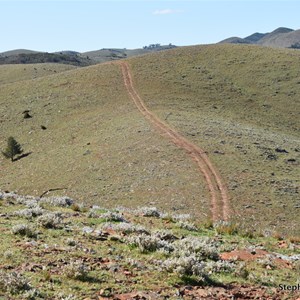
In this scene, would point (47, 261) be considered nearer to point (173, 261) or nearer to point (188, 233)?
point (173, 261)

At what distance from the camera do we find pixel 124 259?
31.6 ft

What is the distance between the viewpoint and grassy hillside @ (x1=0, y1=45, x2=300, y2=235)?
24.8m

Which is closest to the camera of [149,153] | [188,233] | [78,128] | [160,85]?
[188,233]

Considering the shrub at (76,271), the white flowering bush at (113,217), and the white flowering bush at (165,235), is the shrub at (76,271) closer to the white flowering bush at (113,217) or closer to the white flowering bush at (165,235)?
the white flowering bush at (165,235)

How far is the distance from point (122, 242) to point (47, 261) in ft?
7.99

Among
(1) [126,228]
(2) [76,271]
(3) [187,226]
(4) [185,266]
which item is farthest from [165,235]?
(2) [76,271]

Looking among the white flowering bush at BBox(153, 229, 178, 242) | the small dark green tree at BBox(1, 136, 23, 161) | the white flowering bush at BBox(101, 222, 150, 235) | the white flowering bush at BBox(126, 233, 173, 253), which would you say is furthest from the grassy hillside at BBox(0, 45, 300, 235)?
the white flowering bush at BBox(126, 233, 173, 253)

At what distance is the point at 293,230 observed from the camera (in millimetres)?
20000

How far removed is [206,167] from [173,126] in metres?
11.2

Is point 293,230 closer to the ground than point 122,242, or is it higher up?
closer to the ground

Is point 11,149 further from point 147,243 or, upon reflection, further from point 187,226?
point 147,243

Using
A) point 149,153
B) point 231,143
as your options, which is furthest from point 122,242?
point 231,143

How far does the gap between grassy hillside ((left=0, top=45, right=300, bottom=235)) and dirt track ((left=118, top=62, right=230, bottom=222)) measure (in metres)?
0.49

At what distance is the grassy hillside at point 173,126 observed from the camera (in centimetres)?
2484
